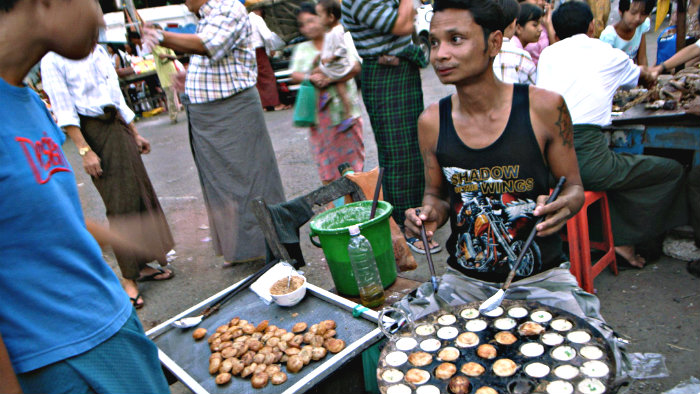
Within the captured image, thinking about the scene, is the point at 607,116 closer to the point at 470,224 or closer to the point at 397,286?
the point at 470,224

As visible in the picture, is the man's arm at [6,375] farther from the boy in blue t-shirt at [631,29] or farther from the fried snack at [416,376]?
the boy in blue t-shirt at [631,29]

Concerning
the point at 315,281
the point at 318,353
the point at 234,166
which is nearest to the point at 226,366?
the point at 318,353

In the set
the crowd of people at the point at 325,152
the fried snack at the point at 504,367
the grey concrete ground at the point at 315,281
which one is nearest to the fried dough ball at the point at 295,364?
the crowd of people at the point at 325,152

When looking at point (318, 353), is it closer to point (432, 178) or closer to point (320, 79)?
point (432, 178)

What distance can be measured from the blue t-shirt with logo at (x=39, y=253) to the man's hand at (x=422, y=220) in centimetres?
125

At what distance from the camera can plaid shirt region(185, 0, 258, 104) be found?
11.2 ft

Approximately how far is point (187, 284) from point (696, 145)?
4.11 meters

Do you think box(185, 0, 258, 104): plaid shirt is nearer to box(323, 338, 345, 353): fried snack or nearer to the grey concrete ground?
the grey concrete ground

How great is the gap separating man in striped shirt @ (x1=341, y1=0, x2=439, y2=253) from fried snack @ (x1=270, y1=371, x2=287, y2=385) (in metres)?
2.30

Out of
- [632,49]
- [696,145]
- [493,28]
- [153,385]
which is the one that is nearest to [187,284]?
[153,385]

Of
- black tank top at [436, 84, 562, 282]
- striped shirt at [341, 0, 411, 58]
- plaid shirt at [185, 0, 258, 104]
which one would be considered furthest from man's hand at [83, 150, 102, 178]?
black tank top at [436, 84, 562, 282]

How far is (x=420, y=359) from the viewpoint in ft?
5.33

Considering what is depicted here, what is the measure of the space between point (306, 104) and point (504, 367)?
9.68 ft

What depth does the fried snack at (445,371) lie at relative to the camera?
A: 1.55 m
